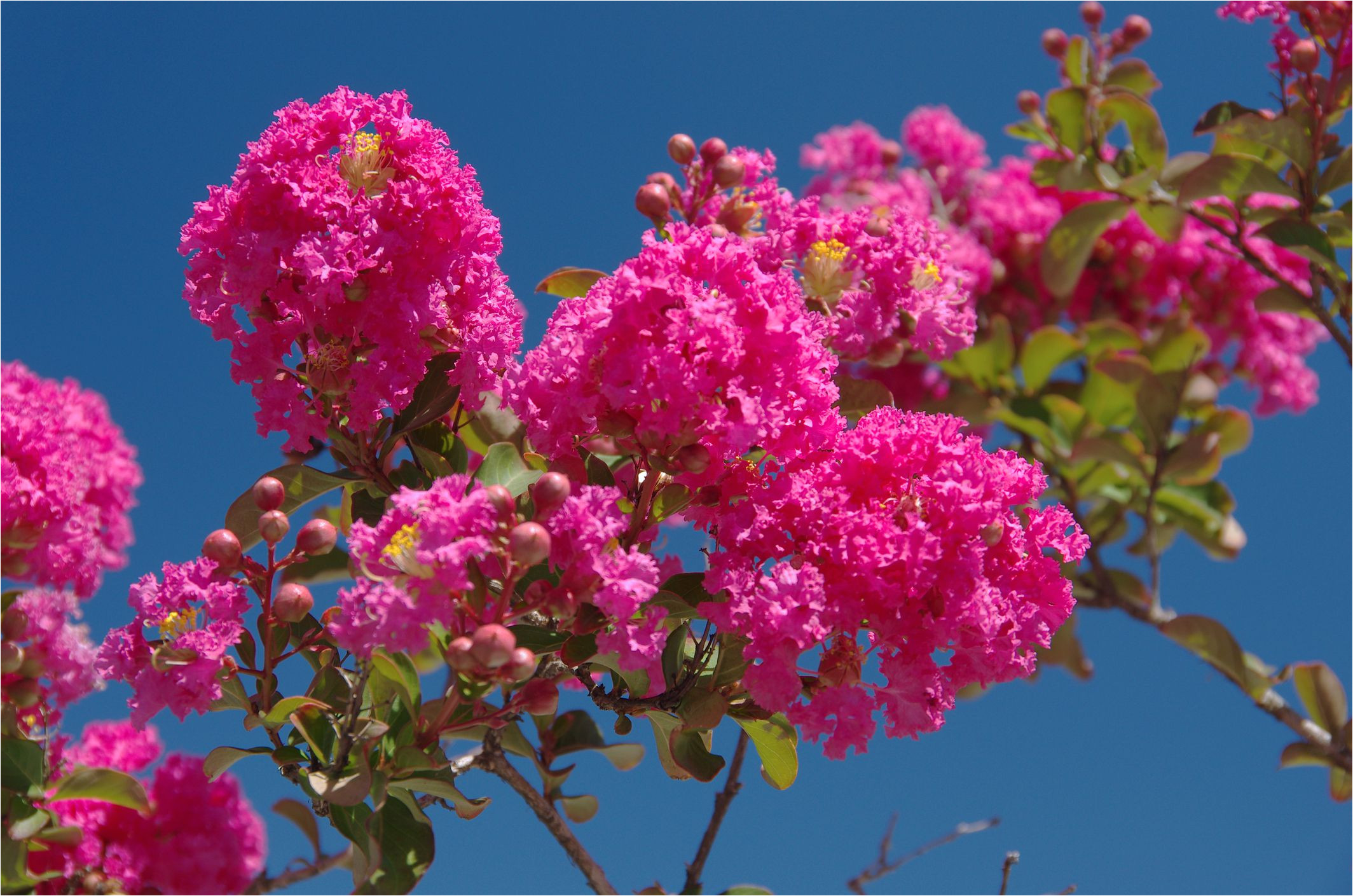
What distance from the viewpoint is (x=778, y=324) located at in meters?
1.31

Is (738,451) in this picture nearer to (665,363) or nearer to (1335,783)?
(665,363)

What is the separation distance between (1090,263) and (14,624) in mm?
3645

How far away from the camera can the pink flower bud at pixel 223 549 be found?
145 cm

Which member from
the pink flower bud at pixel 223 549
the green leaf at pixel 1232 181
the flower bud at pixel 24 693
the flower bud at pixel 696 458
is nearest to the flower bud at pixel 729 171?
the flower bud at pixel 696 458

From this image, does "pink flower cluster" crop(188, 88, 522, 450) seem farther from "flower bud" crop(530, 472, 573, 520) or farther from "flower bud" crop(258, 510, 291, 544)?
"flower bud" crop(530, 472, 573, 520)

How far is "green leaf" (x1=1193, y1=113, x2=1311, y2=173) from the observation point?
2268 mm

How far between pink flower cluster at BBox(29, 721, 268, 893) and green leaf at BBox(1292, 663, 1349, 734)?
2.32 meters

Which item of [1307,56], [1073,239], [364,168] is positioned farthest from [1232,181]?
[364,168]

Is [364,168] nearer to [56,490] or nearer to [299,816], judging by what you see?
[56,490]

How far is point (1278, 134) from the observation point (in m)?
2.27

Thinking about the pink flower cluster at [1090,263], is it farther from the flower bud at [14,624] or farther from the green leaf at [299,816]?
the flower bud at [14,624]

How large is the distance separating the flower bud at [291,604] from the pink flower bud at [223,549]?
76mm

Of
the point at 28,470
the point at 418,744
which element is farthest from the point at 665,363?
the point at 28,470

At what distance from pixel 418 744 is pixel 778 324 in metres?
0.71
